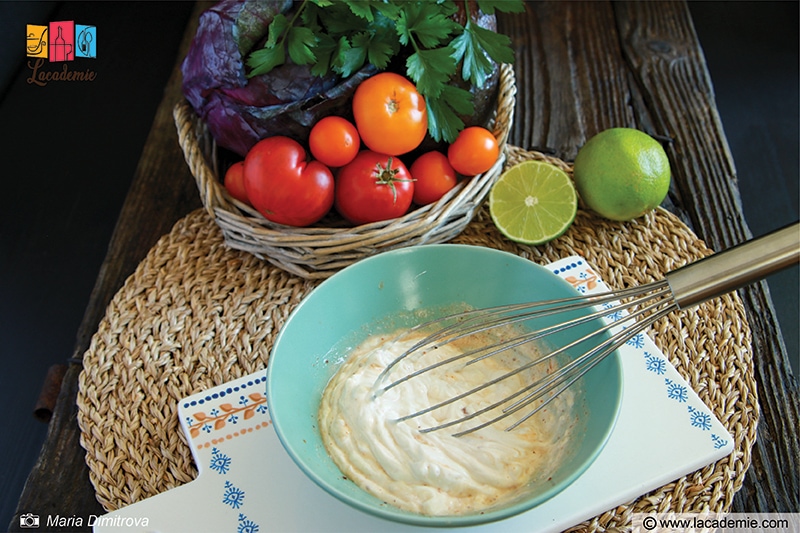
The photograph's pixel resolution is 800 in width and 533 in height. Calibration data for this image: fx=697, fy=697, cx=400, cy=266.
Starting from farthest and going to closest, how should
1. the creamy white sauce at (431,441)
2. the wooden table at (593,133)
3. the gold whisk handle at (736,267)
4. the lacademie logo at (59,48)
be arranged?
the lacademie logo at (59,48) → the wooden table at (593,133) → the creamy white sauce at (431,441) → the gold whisk handle at (736,267)

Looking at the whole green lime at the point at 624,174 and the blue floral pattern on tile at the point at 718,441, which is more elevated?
the whole green lime at the point at 624,174

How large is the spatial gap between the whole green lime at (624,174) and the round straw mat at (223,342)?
6 centimetres

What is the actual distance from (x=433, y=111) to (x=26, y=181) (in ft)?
2.55

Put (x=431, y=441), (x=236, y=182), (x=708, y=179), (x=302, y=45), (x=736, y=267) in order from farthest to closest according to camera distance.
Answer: (x=708, y=179), (x=236, y=182), (x=302, y=45), (x=431, y=441), (x=736, y=267)

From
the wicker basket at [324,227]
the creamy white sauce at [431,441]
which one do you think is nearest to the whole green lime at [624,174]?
the wicker basket at [324,227]

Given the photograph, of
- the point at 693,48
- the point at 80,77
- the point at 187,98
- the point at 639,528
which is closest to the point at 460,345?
the point at 639,528

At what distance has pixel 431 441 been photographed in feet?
2.75

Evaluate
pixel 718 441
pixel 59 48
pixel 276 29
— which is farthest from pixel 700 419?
pixel 59 48

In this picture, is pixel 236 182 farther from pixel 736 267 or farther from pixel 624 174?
pixel 736 267

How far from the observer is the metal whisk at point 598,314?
70cm

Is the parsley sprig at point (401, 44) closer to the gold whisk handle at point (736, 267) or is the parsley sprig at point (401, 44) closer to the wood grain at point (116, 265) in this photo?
the wood grain at point (116, 265)

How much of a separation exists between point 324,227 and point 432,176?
22 centimetres

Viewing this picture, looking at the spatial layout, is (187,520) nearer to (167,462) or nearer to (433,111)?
(167,462)

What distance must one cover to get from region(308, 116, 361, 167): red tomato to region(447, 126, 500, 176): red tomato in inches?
6.8
